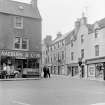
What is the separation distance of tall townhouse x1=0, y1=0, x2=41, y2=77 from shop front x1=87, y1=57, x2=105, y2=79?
30.7ft

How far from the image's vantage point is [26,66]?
28344mm

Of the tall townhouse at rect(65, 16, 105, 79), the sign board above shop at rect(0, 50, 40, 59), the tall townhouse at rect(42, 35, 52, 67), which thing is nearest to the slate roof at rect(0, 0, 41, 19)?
the sign board above shop at rect(0, 50, 40, 59)

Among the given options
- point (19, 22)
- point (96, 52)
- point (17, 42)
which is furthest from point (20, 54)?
point (96, 52)

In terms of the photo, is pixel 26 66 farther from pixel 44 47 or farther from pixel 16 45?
pixel 44 47

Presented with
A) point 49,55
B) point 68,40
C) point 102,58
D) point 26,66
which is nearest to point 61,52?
point 68,40

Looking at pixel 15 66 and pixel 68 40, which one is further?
pixel 68 40

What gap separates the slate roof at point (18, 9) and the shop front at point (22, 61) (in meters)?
4.98

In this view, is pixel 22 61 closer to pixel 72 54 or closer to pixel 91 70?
pixel 91 70

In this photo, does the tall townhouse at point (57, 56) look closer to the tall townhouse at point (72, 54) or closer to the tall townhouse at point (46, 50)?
the tall townhouse at point (46, 50)

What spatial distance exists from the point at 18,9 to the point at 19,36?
12.1 feet

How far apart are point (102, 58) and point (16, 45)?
12382 millimetres

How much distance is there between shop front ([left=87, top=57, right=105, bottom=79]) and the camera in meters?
32.3

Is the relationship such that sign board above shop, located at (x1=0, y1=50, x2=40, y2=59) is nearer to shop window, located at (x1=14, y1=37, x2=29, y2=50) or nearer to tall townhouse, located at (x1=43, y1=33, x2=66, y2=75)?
shop window, located at (x1=14, y1=37, x2=29, y2=50)

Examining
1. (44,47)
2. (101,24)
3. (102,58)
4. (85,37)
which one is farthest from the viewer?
(44,47)
